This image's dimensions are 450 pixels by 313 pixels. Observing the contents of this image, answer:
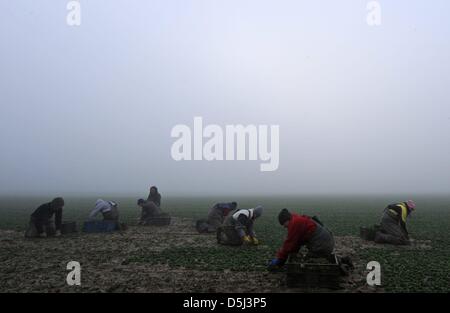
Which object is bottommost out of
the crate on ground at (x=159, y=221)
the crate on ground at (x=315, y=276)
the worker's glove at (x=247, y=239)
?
the crate on ground at (x=159, y=221)

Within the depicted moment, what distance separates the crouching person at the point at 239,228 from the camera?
1230 cm

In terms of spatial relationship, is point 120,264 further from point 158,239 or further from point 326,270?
point 326,270

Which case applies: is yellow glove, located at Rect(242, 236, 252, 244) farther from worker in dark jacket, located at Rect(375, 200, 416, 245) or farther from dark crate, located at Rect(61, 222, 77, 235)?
dark crate, located at Rect(61, 222, 77, 235)

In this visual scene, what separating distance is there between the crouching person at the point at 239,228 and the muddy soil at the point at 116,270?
24.6 inches

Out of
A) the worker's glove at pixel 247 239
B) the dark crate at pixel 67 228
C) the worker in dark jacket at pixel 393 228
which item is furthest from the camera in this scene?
the dark crate at pixel 67 228

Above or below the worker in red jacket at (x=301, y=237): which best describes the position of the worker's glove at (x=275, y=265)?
below

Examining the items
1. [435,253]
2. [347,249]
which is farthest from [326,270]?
[435,253]

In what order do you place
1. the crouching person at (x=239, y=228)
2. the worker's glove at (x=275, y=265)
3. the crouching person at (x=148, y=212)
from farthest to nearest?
1. the crouching person at (x=148, y=212)
2. the crouching person at (x=239, y=228)
3. the worker's glove at (x=275, y=265)

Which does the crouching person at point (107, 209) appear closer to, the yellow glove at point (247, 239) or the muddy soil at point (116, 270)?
the muddy soil at point (116, 270)

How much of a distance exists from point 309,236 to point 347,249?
4.66 m

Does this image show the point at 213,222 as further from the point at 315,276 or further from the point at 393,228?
the point at 315,276

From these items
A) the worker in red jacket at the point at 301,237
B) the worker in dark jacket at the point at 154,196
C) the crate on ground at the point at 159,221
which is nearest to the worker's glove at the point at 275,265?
the worker in red jacket at the point at 301,237

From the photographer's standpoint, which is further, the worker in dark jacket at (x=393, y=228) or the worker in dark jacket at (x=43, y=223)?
the worker in dark jacket at (x=43, y=223)

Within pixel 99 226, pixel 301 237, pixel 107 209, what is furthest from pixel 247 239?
pixel 99 226
